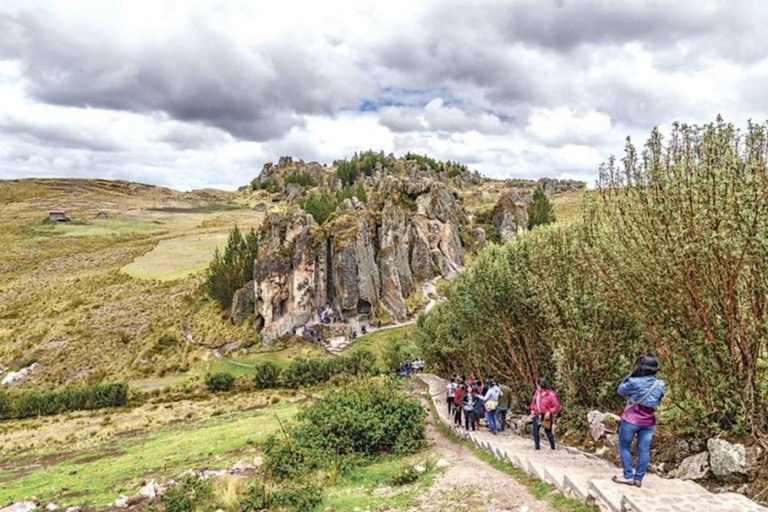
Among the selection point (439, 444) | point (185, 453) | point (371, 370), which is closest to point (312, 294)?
point (371, 370)

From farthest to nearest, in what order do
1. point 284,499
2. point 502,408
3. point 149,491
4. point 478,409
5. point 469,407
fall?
point 478,409 < point 469,407 < point 502,408 < point 149,491 < point 284,499

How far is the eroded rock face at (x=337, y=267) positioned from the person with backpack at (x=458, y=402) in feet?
144

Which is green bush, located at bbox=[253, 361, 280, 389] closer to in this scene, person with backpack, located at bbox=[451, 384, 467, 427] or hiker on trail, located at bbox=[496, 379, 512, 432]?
person with backpack, located at bbox=[451, 384, 467, 427]

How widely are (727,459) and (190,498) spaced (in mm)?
15793

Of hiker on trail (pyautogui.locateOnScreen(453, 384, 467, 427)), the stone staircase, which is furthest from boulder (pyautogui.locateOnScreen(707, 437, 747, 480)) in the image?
hiker on trail (pyautogui.locateOnScreen(453, 384, 467, 427))

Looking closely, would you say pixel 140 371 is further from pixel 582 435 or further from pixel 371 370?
pixel 582 435

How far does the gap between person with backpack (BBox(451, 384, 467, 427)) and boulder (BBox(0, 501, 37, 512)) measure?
17.8m

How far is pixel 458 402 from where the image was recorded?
80.7 ft

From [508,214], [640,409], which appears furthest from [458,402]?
[508,214]

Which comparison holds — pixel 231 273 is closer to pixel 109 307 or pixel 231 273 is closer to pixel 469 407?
pixel 109 307

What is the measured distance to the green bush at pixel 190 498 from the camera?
16905 millimetres

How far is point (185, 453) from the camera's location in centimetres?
2706

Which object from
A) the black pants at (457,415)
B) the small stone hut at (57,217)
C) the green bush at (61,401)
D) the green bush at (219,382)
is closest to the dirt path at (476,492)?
the black pants at (457,415)

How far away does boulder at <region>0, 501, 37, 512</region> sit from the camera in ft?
63.9
